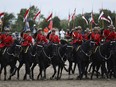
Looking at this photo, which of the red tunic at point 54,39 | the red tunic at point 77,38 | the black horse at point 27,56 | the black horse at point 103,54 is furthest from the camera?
the red tunic at point 77,38

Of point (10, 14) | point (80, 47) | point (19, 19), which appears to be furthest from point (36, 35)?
point (10, 14)

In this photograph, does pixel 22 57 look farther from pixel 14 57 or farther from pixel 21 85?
pixel 21 85

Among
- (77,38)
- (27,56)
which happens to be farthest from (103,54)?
(27,56)

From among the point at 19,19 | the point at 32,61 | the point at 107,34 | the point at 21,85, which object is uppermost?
the point at 19,19

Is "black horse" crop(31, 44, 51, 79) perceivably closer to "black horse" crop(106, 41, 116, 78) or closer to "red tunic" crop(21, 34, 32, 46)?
"red tunic" crop(21, 34, 32, 46)

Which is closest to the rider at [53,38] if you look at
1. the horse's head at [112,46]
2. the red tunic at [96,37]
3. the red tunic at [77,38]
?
the red tunic at [77,38]

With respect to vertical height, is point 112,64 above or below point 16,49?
below

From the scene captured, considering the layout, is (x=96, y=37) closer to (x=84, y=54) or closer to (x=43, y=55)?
(x=84, y=54)

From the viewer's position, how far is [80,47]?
20812 millimetres

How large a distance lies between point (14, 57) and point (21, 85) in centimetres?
302

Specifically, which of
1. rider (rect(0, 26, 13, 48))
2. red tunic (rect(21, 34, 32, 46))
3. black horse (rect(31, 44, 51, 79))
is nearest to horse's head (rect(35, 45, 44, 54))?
black horse (rect(31, 44, 51, 79))

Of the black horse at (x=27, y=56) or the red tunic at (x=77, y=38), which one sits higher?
the red tunic at (x=77, y=38)

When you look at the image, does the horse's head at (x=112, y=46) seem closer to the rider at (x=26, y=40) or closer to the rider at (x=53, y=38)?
the rider at (x=53, y=38)

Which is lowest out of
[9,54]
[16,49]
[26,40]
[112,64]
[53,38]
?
[112,64]
